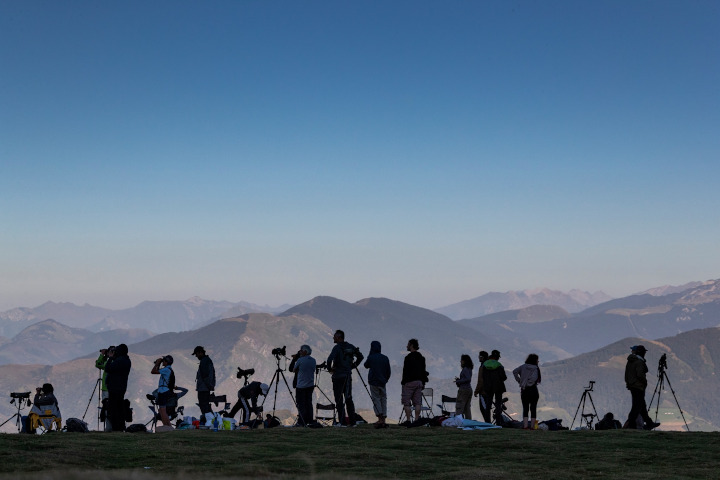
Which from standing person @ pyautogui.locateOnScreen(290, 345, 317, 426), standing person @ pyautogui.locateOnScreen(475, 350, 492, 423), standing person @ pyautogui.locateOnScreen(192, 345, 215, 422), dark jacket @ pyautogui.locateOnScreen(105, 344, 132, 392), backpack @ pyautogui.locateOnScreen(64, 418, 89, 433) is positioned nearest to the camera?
backpack @ pyautogui.locateOnScreen(64, 418, 89, 433)

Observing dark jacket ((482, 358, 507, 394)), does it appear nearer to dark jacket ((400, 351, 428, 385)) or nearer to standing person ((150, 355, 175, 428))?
dark jacket ((400, 351, 428, 385))

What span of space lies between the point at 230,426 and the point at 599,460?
34.0 feet

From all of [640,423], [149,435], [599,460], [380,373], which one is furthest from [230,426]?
[640,423]

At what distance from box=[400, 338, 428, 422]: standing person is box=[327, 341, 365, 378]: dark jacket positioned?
1.45m

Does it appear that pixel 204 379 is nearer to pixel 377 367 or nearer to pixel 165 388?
pixel 165 388

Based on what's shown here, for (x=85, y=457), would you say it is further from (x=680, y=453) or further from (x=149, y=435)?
(x=680, y=453)

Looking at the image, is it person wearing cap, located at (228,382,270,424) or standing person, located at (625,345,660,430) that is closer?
standing person, located at (625,345,660,430)

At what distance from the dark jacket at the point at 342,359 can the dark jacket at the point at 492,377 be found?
3945 millimetres

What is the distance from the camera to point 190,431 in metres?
18.7

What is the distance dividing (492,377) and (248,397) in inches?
285

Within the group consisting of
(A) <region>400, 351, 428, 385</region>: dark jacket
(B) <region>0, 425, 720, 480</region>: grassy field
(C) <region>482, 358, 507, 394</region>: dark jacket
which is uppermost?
(A) <region>400, 351, 428, 385</region>: dark jacket

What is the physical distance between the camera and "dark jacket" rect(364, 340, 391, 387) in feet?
68.8

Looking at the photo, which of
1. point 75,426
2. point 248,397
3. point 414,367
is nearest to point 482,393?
point 414,367

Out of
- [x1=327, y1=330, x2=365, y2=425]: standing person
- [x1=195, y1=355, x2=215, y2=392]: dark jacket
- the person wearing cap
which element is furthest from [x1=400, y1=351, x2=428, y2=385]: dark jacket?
[x1=195, y1=355, x2=215, y2=392]: dark jacket
